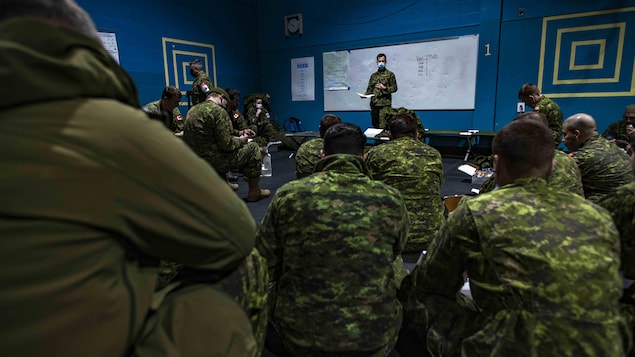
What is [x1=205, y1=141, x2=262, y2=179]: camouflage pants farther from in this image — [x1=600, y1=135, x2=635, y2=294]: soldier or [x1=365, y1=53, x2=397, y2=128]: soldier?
[x1=600, y1=135, x2=635, y2=294]: soldier

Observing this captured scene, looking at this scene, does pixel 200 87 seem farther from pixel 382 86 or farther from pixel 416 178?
pixel 416 178

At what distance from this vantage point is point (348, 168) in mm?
1428

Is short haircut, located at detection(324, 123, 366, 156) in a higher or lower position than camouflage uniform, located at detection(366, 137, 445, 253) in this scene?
higher

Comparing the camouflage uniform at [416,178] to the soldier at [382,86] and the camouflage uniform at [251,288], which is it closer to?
the camouflage uniform at [251,288]

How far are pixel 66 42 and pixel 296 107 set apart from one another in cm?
814

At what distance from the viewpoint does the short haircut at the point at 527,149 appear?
1.23 metres

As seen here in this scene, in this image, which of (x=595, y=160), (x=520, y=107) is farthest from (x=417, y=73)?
(x=595, y=160)

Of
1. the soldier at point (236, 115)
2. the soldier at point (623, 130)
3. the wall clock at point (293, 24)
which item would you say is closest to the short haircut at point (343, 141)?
the soldier at point (236, 115)

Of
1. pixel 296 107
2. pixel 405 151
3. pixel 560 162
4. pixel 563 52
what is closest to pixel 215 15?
pixel 296 107

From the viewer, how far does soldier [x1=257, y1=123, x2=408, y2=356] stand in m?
1.29

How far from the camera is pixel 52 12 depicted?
1.89 ft

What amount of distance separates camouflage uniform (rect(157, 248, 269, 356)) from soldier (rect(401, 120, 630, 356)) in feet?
2.09

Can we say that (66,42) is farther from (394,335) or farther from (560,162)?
(560,162)

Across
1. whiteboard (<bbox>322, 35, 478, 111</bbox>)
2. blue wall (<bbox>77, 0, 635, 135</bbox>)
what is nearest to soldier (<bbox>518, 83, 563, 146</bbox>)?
blue wall (<bbox>77, 0, 635, 135</bbox>)
